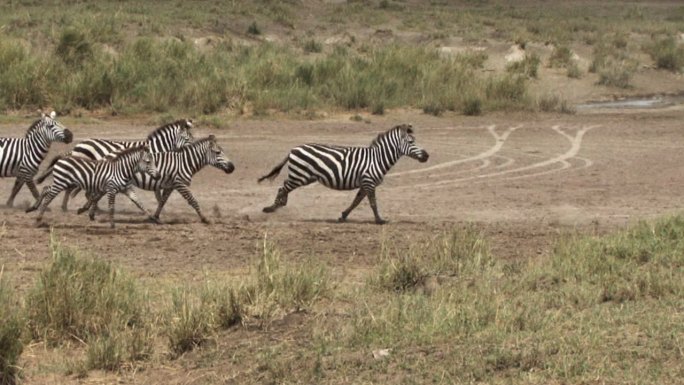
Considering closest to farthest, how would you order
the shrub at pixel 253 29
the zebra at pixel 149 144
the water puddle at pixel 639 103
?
1. the zebra at pixel 149 144
2. the water puddle at pixel 639 103
3. the shrub at pixel 253 29

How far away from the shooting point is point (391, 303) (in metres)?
10.2

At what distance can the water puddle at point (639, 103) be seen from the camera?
35.8m

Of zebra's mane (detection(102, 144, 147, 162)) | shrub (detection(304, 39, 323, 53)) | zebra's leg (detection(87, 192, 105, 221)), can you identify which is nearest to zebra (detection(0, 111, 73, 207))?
zebra's leg (detection(87, 192, 105, 221))

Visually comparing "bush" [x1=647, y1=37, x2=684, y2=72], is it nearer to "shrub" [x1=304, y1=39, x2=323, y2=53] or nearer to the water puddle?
the water puddle

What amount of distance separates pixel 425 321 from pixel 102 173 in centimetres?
837

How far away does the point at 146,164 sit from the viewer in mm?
16922

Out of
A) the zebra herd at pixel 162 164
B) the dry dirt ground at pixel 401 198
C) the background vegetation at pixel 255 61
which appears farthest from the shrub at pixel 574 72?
the zebra herd at pixel 162 164

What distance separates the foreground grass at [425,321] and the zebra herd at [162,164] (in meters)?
5.04

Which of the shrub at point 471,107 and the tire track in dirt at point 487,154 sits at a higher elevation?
the shrub at point 471,107

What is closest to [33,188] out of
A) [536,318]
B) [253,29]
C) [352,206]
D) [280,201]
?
[280,201]

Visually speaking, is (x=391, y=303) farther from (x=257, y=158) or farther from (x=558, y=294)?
(x=257, y=158)

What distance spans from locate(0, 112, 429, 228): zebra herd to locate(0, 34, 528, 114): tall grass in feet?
33.9

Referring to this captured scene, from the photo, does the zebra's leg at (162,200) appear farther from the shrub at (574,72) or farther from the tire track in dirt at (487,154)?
the shrub at (574,72)

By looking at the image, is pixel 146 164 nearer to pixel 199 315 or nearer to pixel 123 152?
pixel 123 152
